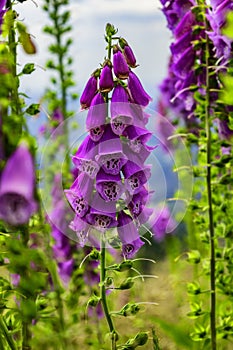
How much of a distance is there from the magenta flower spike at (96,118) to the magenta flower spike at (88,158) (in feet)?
0.09

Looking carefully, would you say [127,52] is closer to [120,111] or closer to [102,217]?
[120,111]

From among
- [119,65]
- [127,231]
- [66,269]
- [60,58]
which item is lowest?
[66,269]

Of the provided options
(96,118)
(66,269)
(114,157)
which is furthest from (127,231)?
(66,269)

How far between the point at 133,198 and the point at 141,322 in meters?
1.66

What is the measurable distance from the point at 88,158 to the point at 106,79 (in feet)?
0.66

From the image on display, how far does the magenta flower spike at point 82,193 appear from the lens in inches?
70.8

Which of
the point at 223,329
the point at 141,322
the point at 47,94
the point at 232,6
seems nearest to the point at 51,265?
the point at 232,6

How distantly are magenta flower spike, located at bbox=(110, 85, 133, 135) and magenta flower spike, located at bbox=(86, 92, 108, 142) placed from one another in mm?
32

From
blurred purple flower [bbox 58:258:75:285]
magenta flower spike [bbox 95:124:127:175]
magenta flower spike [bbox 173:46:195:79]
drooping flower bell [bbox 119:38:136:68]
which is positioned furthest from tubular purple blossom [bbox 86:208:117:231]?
blurred purple flower [bbox 58:258:75:285]

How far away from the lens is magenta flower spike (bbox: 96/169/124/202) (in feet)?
5.76

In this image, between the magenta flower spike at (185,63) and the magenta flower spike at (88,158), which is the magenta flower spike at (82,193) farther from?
the magenta flower spike at (185,63)

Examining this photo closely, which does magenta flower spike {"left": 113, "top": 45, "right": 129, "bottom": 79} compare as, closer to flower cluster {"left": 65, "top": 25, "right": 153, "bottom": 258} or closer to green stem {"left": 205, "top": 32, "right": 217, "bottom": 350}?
flower cluster {"left": 65, "top": 25, "right": 153, "bottom": 258}

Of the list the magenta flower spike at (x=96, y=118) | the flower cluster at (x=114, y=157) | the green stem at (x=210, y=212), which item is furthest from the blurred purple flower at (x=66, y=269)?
the magenta flower spike at (x=96, y=118)

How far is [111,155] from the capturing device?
1.77m
